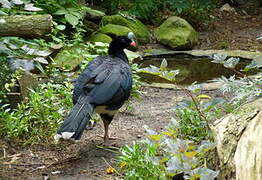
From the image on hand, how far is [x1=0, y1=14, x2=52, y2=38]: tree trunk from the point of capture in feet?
14.6

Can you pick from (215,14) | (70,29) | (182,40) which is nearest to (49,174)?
(70,29)

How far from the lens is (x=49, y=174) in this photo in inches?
156

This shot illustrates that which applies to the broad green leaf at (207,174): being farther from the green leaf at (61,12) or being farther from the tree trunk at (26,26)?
the green leaf at (61,12)

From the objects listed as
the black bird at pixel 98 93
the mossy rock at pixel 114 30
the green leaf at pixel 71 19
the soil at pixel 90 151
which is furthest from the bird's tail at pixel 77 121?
the mossy rock at pixel 114 30

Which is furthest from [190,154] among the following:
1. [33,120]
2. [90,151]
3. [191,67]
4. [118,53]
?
[191,67]

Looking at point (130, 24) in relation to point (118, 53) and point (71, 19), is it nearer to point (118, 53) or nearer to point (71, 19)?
point (71, 19)

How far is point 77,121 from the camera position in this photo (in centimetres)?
392

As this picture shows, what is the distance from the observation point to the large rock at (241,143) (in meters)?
2.69

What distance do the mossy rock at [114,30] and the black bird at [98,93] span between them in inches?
211

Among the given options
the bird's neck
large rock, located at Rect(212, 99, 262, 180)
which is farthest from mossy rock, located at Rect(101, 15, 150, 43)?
large rock, located at Rect(212, 99, 262, 180)

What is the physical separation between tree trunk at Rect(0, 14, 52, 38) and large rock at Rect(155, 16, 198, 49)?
21.1 ft

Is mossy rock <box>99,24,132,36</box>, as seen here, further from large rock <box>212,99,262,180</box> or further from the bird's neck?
large rock <box>212,99,262,180</box>

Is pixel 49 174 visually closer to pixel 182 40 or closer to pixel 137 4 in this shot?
pixel 182 40

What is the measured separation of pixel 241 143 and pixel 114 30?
7.66m
